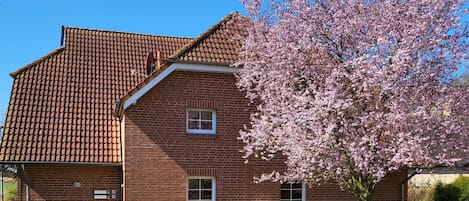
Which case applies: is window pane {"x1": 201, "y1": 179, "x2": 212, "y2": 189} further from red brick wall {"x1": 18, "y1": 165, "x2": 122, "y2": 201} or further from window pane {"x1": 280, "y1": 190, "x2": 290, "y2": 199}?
red brick wall {"x1": 18, "y1": 165, "x2": 122, "y2": 201}

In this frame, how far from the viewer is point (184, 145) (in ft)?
49.1

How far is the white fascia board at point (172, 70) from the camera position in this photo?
14359 mm

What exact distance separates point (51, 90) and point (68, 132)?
1.87m

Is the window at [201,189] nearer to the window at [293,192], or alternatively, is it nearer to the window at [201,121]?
the window at [201,121]

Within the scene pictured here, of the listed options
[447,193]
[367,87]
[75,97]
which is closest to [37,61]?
[75,97]

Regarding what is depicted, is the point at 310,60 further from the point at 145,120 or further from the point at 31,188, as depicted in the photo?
the point at 31,188

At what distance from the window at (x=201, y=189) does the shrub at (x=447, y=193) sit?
12.5 m

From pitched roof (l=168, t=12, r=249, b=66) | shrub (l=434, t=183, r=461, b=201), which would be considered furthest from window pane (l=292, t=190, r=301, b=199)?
shrub (l=434, t=183, r=461, b=201)

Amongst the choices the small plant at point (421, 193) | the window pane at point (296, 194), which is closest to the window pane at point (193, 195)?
the window pane at point (296, 194)

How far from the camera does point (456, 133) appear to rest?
11469 millimetres

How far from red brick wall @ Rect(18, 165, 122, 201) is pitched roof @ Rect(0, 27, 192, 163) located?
556mm

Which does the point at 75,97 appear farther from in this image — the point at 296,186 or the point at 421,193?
the point at 421,193

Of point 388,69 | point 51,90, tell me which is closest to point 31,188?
point 51,90

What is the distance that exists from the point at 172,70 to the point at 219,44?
1839 millimetres
